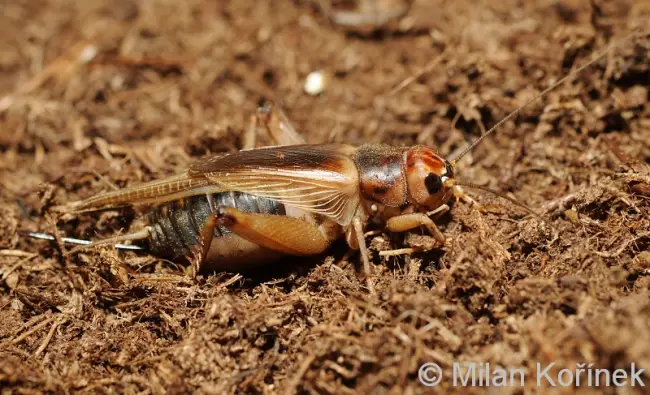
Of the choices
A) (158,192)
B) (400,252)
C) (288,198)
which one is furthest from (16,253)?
(400,252)

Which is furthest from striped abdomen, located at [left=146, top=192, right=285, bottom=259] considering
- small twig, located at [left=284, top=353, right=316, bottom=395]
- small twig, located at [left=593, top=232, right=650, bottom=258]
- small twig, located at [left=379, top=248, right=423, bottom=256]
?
small twig, located at [left=593, top=232, right=650, bottom=258]

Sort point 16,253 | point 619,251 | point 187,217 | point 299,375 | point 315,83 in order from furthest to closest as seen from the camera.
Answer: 1. point 315,83
2. point 16,253
3. point 187,217
4. point 619,251
5. point 299,375

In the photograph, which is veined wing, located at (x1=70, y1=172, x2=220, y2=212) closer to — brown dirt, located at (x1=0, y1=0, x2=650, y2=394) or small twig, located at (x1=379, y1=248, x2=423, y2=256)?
brown dirt, located at (x1=0, y1=0, x2=650, y2=394)

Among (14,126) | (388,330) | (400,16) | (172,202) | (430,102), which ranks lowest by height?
(388,330)

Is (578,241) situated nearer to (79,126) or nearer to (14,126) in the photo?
(79,126)

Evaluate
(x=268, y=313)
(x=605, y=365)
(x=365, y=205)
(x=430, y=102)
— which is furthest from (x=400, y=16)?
(x=605, y=365)

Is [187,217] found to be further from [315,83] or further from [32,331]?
[315,83]

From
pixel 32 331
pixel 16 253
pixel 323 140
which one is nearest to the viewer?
pixel 32 331

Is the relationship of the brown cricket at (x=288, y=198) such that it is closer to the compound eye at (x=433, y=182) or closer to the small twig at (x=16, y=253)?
the compound eye at (x=433, y=182)
